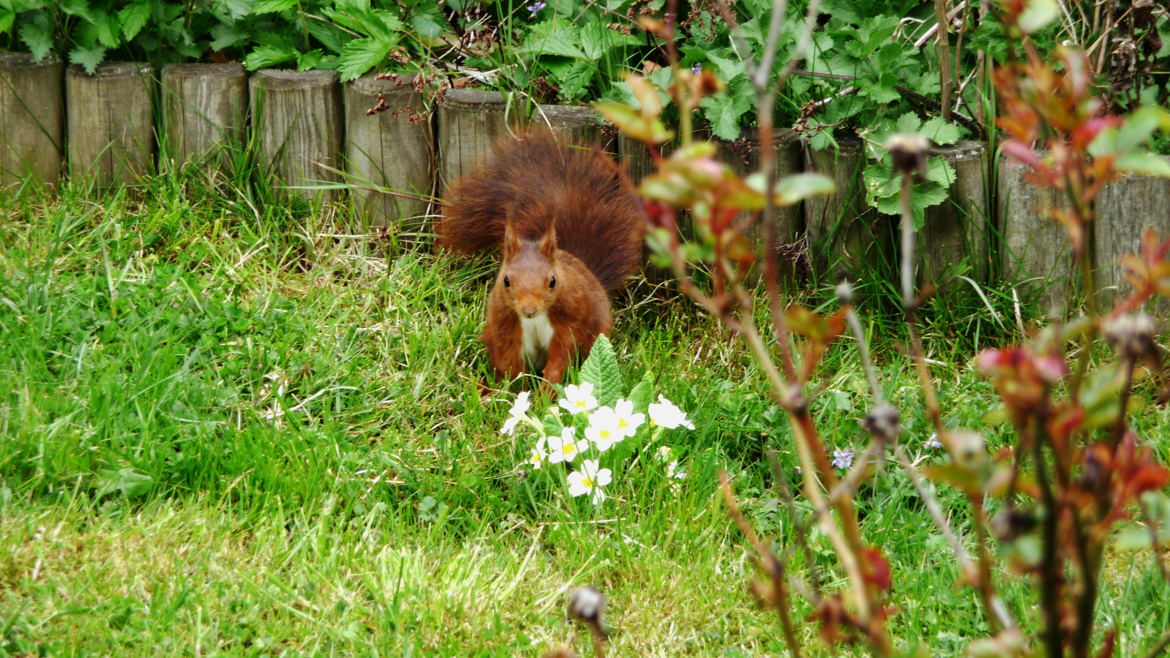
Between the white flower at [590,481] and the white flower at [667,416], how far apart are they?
0.50ft

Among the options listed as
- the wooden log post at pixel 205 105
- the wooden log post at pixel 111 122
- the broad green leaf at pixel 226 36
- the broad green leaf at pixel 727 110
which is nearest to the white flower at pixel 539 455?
the broad green leaf at pixel 727 110

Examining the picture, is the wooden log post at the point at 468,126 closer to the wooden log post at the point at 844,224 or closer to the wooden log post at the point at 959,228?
the wooden log post at the point at 844,224

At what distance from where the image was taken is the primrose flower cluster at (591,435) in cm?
244

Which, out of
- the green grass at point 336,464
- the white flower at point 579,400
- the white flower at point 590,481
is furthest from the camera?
the white flower at point 579,400

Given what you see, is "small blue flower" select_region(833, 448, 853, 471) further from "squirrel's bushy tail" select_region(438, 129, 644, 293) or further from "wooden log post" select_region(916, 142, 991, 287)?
"squirrel's bushy tail" select_region(438, 129, 644, 293)

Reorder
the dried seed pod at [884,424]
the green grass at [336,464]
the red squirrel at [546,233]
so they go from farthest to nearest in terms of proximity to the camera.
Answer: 1. the red squirrel at [546,233]
2. the green grass at [336,464]
3. the dried seed pod at [884,424]

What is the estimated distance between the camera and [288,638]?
2.07 m

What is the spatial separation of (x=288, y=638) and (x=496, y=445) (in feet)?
2.32

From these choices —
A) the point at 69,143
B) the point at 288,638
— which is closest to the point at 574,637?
the point at 288,638

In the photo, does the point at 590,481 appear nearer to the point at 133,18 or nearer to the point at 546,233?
the point at 546,233

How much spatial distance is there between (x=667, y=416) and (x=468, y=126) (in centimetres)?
116

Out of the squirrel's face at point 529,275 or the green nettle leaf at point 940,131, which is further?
the green nettle leaf at point 940,131

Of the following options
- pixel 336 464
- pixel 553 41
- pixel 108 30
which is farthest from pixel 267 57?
pixel 336 464

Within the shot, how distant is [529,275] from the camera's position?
2855 millimetres
